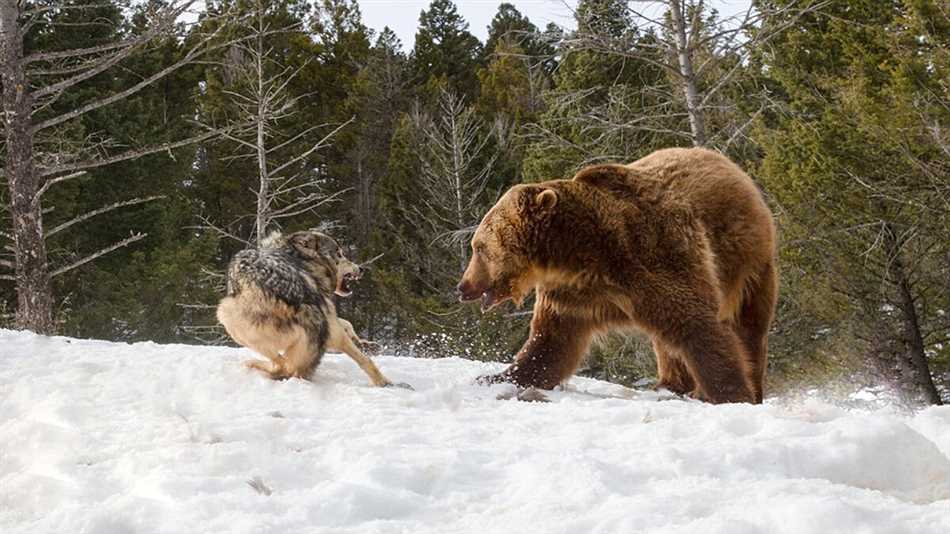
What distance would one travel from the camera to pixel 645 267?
461 centimetres

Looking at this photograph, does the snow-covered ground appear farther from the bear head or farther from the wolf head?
the wolf head

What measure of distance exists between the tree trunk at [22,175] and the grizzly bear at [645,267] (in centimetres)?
572

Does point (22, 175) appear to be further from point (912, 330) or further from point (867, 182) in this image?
point (912, 330)

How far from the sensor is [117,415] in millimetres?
3695

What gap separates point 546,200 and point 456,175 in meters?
17.0

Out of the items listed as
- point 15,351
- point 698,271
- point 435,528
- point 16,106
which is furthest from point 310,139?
point 435,528

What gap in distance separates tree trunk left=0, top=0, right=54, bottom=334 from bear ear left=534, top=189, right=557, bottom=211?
20.1ft

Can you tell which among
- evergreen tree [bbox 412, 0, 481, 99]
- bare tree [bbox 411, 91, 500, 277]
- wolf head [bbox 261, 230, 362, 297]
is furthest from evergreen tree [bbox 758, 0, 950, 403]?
evergreen tree [bbox 412, 0, 481, 99]

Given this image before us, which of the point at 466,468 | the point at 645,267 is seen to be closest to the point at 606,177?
the point at 645,267

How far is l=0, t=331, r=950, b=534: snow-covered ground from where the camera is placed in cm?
212

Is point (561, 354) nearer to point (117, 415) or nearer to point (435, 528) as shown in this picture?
point (117, 415)

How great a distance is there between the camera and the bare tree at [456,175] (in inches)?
851

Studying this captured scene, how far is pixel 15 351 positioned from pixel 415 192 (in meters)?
17.8

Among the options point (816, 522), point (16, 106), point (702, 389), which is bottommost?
point (702, 389)
